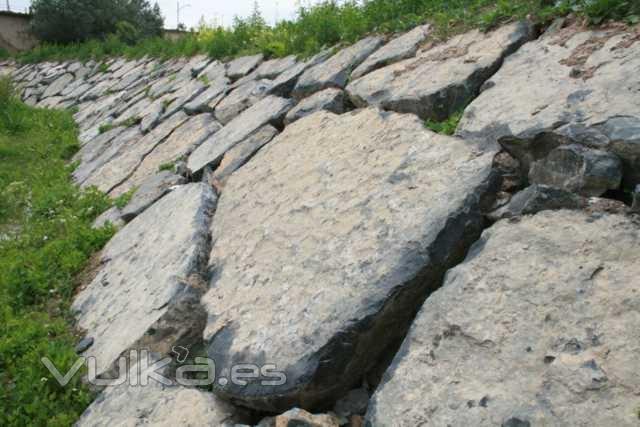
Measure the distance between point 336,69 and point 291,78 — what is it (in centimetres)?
62

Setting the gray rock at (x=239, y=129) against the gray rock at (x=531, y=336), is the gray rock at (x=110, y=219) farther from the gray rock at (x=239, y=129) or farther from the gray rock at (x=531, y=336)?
the gray rock at (x=531, y=336)

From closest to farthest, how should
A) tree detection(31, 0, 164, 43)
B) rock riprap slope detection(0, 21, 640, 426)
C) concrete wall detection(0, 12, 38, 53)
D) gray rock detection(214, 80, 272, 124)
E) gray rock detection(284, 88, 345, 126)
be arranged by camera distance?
rock riprap slope detection(0, 21, 640, 426)
gray rock detection(284, 88, 345, 126)
gray rock detection(214, 80, 272, 124)
tree detection(31, 0, 164, 43)
concrete wall detection(0, 12, 38, 53)

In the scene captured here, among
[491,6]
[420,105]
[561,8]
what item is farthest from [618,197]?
[491,6]

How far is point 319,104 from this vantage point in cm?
377

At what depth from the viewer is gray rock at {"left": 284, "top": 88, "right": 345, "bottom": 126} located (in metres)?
3.68

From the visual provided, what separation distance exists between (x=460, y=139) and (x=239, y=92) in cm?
341

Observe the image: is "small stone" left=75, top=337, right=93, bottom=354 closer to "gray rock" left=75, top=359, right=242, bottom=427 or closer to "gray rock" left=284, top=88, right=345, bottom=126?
"gray rock" left=75, top=359, right=242, bottom=427

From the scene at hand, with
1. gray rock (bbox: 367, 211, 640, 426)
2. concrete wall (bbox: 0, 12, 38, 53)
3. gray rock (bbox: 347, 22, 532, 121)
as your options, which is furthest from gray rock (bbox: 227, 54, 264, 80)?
concrete wall (bbox: 0, 12, 38, 53)

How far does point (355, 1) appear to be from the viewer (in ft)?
17.8

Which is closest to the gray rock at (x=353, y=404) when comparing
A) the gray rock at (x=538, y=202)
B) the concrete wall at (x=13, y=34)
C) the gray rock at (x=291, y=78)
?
the gray rock at (x=538, y=202)

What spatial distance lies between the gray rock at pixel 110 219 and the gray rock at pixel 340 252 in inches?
58.5

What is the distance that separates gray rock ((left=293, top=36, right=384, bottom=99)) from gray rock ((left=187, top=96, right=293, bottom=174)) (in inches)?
7.7

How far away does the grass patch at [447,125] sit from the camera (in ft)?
8.63

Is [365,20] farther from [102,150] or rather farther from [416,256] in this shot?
[102,150]
